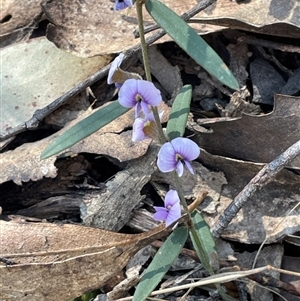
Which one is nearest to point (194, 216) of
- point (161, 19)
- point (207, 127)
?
point (207, 127)

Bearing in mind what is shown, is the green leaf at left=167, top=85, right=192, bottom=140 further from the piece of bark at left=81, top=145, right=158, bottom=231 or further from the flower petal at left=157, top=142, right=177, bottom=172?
the piece of bark at left=81, top=145, right=158, bottom=231

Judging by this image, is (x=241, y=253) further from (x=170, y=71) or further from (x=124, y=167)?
(x=170, y=71)

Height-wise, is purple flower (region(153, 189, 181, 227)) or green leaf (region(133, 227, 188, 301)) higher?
purple flower (region(153, 189, 181, 227))

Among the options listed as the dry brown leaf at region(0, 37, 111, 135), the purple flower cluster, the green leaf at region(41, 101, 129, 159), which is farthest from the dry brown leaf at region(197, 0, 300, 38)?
the purple flower cluster

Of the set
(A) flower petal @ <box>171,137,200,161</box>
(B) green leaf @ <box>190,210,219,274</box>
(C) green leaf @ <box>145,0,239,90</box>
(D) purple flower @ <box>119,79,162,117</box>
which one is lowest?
(B) green leaf @ <box>190,210,219,274</box>

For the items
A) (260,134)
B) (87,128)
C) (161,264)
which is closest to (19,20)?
(87,128)

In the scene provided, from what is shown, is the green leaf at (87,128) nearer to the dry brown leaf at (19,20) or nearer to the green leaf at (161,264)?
the green leaf at (161,264)
